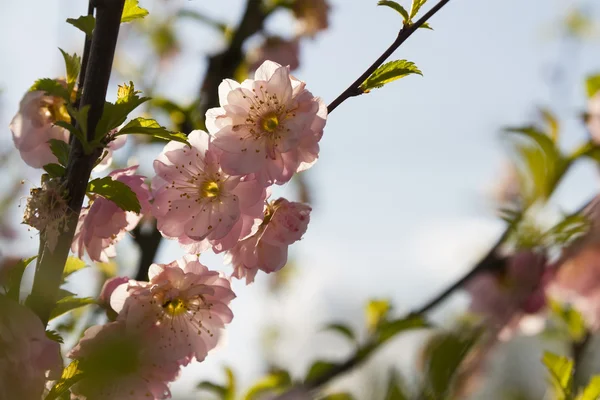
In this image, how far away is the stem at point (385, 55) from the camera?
0.75 meters

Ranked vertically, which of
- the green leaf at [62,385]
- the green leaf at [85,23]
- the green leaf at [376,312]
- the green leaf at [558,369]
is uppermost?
the green leaf at [85,23]

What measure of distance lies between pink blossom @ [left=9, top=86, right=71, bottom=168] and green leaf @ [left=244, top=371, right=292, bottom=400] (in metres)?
0.60

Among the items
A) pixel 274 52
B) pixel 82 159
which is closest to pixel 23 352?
pixel 82 159

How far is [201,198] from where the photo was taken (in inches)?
34.9

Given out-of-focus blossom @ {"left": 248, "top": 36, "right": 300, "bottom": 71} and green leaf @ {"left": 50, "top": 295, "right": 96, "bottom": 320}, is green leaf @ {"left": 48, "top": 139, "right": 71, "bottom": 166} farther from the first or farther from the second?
out-of-focus blossom @ {"left": 248, "top": 36, "right": 300, "bottom": 71}

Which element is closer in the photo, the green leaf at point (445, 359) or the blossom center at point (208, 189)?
the green leaf at point (445, 359)

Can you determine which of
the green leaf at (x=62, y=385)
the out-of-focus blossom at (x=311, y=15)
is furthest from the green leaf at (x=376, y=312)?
the out-of-focus blossom at (x=311, y=15)

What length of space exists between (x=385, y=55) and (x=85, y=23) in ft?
1.16

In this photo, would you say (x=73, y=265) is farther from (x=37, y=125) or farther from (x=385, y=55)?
(x=385, y=55)

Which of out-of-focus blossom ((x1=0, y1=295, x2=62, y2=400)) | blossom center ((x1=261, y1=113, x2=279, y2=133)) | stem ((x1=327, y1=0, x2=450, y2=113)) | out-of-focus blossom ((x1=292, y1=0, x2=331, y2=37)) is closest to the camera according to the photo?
out-of-focus blossom ((x1=0, y1=295, x2=62, y2=400))

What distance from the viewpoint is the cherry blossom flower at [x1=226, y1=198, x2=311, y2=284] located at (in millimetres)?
839

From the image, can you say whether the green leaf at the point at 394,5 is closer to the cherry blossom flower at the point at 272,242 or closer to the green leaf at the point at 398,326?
the cherry blossom flower at the point at 272,242

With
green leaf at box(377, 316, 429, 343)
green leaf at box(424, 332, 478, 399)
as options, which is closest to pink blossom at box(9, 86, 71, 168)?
green leaf at box(377, 316, 429, 343)

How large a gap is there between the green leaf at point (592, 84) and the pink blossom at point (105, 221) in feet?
3.14
